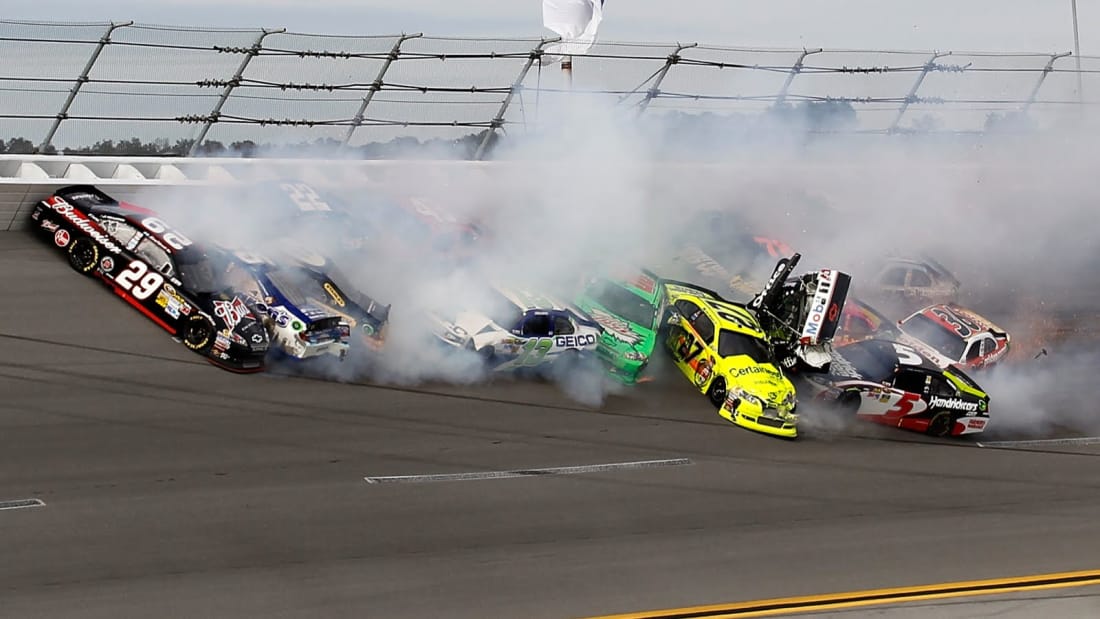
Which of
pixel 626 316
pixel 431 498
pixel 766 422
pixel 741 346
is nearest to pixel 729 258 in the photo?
pixel 626 316

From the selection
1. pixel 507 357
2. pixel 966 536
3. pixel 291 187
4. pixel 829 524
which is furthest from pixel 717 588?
pixel 291 187

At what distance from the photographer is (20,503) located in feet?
38.0

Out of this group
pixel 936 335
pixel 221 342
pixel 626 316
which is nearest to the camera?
pixel 221 342

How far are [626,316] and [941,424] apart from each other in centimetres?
423

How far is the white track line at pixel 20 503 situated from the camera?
1150 cm

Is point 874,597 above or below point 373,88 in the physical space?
below

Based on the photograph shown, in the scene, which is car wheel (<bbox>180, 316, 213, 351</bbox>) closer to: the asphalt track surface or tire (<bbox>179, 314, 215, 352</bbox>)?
tire (<bbox>179, 314, 215, 352</bbox>)

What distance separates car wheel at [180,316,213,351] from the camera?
52.7ft

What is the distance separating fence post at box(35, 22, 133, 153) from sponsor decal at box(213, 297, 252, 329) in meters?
5.66

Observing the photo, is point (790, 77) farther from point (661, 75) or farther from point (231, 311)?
point (231, 311)

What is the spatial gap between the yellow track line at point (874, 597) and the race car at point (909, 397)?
476 cm

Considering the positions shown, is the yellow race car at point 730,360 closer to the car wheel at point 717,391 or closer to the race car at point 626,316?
the car wheel at point 717,391

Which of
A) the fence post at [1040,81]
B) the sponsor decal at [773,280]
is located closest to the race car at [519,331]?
the sponsor decal at [773,280]

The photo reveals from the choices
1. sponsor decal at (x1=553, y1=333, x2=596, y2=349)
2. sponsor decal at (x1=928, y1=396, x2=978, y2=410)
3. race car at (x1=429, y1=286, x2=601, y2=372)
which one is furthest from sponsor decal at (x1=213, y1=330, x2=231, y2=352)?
sponsor decal at (x1=928, y1=396, x2=978, y2=410)
